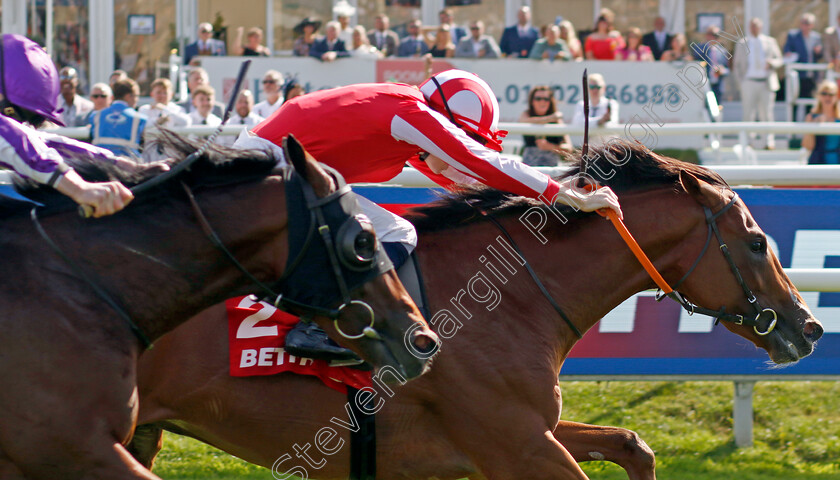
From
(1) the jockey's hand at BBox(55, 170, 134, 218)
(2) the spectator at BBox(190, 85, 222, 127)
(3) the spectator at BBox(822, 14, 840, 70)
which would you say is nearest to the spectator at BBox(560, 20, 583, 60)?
(3) the spectator at BBox(822, 14, 840, 70)

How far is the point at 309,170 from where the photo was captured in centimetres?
276

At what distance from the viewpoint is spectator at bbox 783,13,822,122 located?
14.0 metres

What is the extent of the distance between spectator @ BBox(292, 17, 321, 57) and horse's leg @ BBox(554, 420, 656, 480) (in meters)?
10.1

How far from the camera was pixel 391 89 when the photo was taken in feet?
11.3

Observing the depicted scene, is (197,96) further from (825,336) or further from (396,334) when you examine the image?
(396,334)

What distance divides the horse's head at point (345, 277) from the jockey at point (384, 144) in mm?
529

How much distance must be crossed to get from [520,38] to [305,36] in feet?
9.79

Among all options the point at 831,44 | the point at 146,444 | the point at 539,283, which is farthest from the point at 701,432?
the point at 831,44

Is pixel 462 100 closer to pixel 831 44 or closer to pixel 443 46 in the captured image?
pixel 443 46

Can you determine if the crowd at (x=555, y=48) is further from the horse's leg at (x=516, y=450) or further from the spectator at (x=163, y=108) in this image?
the horse's leg at (x=516, y=450)

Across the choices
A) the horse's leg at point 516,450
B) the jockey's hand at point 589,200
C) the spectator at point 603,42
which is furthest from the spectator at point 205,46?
the horse's leg at point 516,450

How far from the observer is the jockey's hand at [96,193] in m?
2.63

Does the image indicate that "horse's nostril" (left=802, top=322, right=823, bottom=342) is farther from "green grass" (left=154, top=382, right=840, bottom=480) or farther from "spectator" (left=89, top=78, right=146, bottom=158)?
"spectator" (left=89, top=78, right=146, bottom=158)

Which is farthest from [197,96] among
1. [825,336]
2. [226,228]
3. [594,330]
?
[226,228]
